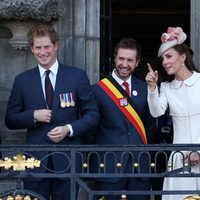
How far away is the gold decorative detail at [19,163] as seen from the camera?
5575mm

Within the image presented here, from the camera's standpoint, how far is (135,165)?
586 cm

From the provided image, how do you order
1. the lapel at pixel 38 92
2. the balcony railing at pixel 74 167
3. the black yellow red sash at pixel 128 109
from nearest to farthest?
the balcony railing at pixel 74 167, the lapel at pixel 38 92, the black yellow red sash at pixel 128 109

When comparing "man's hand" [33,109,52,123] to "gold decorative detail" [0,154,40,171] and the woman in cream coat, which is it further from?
the woman in cream coat

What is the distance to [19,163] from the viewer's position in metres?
5.61

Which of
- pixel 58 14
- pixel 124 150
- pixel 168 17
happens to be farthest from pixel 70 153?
pixel 168 17

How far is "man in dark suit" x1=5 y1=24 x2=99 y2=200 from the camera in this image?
603 centimetres

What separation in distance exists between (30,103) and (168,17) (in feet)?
24.0

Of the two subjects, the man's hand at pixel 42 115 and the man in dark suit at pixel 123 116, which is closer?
the man's hand at pixel 42 115

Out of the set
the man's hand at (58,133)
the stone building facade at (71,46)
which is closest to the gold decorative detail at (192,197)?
the man's hand at (58,133)

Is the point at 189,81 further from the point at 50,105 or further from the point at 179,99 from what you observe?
the point at 50,105

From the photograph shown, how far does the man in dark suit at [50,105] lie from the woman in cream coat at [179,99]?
1.49 ft

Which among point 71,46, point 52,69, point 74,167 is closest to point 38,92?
point 52,69

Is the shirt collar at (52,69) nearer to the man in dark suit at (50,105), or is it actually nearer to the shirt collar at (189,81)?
the man in dark suit at (50,105)

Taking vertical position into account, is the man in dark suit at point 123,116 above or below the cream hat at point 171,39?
below
